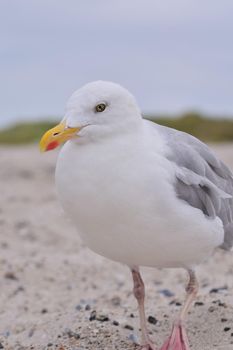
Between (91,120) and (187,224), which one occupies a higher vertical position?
(91,120)

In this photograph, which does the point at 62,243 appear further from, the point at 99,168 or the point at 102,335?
the point at 99,168

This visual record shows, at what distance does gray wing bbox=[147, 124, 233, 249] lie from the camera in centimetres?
485

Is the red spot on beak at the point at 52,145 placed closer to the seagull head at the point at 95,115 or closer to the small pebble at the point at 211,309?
the seagull head at the point at 95,115

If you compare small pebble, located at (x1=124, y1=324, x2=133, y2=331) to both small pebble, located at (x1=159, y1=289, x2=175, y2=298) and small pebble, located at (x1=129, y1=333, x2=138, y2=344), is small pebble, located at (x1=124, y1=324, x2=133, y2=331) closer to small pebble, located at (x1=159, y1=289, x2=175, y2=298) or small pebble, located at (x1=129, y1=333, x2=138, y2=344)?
small pebble, located at (x1=129, y1=333, x2=138, y2=344)

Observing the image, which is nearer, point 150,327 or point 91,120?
point 91,120

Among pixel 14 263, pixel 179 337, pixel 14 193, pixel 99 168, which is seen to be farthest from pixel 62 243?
pixel 99 168

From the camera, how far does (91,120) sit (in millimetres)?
4586

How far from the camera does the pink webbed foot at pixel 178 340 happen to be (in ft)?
16.8

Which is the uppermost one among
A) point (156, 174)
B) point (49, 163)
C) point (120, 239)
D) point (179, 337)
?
point (156, 174)

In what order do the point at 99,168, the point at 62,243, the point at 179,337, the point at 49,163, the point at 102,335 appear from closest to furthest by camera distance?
1. the point at 99,168
2. the point at 179,337
3. the point at 102,335
4. the point at 62,243
5. the point at 49,163

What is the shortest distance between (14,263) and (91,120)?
14.8ft

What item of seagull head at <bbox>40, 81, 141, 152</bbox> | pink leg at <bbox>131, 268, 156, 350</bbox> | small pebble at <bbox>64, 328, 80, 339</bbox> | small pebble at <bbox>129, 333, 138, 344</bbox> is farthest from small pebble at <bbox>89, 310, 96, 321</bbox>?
seagull head at <bbox>40, 81, 141, 152</bbox>

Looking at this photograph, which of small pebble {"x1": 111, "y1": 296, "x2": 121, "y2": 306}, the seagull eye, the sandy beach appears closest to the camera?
the seagull eye

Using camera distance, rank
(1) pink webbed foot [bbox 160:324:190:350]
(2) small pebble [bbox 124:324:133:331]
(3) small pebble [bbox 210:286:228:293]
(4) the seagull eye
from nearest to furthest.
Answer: (4) the seagull eye → (1) pink webbed foot [bbox 160:324:190:350] → (2) small pebble [bbox 124:324:133:331] → (3) small pebble [bbox 210:286:228:293]
